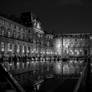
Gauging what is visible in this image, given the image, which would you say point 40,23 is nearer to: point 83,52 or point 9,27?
point 9,27

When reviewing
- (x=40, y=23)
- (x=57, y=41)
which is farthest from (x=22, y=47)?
(x=57, y=41)

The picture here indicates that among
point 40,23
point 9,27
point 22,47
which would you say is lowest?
point 22,47

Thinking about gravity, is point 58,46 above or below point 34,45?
above

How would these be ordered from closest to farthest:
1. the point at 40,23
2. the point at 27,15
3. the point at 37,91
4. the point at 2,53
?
the point at 37,91
the point at 2,53
the point at 27,15
the point at 40,23

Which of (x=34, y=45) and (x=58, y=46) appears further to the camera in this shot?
(x=58, y=46)

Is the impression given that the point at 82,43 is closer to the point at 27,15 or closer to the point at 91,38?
the point at 91,38

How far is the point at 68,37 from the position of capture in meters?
120

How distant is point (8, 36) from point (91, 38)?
6926cm

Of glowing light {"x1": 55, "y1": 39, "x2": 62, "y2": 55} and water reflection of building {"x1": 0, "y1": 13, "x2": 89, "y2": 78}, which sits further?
glowing light {"x1": 55, "y1": 39, "x2": 62, "y2": 55}

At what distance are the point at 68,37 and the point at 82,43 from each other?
9.05m

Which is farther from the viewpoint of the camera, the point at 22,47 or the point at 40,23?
the point at 40,23

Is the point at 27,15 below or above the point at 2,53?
above

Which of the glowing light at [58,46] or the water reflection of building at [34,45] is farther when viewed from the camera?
the glowing light at [58,46]

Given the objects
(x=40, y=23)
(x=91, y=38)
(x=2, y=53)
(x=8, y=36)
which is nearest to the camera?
(x=2, y=53)
